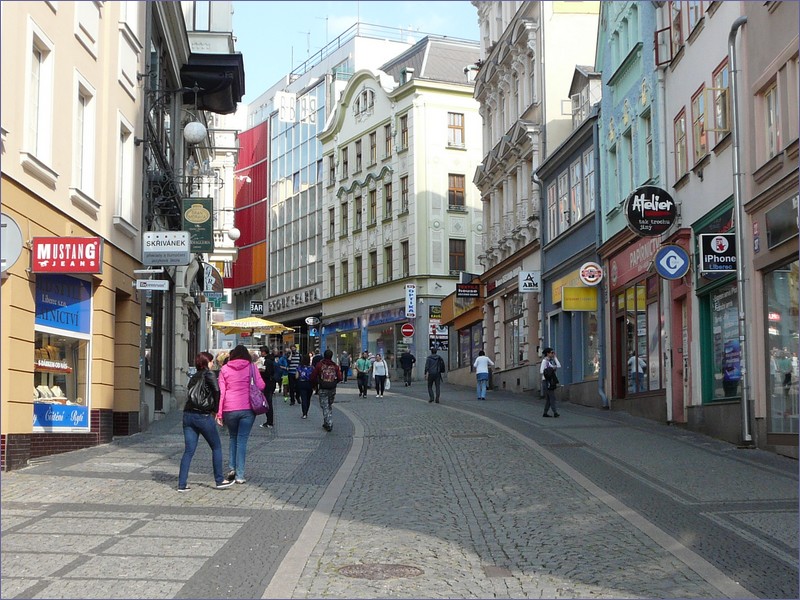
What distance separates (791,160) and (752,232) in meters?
2.02

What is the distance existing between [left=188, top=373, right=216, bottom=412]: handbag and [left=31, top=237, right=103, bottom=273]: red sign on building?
11.4 feet

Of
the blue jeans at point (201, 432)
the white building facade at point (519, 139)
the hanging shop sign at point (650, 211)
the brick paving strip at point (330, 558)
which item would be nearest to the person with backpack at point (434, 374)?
the white building facade at point (519, 139)

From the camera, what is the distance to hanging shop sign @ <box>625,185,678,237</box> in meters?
21.9

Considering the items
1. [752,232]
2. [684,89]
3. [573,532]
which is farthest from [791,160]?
[573,532]

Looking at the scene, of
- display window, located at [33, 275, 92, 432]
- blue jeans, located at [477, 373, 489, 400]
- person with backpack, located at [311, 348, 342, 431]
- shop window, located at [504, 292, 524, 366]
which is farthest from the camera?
shop window, located at [504, 292, 524, 366]

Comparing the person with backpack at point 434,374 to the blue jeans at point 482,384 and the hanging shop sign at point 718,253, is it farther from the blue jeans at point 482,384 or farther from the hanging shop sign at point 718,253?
the hanging shop sign at point 718,253

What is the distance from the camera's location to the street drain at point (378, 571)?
8.40 m

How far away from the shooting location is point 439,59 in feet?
210

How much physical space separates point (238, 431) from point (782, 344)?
839cm

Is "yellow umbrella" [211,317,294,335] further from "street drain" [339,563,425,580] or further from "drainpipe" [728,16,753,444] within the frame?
"street drain" [339,563,425,580]

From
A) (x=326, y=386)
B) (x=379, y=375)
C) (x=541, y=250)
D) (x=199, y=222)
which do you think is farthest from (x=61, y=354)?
(x=541, y=250)

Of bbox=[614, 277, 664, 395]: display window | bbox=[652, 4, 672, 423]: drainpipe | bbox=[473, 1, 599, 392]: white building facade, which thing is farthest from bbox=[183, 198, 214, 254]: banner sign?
bbox=[473, 1, 599, 392]: white building facade

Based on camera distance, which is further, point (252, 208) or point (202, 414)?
point (252, 208)

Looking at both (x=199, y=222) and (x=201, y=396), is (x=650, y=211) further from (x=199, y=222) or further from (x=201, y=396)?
(x=199, y=222)
